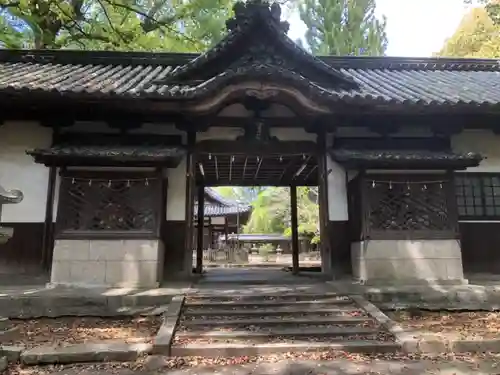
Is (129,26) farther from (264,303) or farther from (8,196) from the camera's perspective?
(264,303)

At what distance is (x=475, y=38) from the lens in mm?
22547

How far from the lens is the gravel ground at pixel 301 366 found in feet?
14.2

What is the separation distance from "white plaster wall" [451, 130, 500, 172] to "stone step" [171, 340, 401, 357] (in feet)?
18.3

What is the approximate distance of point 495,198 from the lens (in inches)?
337

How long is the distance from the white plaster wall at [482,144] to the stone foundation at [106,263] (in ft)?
22.4

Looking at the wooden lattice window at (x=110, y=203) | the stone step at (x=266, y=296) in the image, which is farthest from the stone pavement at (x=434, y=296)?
the wooden lattice window at (x=110, y=203)

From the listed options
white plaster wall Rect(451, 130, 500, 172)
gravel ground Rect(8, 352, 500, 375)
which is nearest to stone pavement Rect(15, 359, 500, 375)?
gravel ground Rect(8, 352, 500, 375)

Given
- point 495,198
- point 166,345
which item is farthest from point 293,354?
point 495,198

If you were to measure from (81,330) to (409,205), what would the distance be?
6121mm

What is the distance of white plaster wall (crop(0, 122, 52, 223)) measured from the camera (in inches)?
307

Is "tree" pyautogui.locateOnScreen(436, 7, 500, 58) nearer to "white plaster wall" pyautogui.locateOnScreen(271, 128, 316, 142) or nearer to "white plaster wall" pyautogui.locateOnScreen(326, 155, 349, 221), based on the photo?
"white plaster wall" pyautogui.locateOnScreen(271, 128, 316, 142)

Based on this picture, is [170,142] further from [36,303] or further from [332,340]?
[332,340]

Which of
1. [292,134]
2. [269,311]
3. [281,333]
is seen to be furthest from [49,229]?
[292,134]

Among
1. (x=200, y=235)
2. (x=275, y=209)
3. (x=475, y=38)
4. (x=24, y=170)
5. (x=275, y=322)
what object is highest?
(x=475, y=38)
